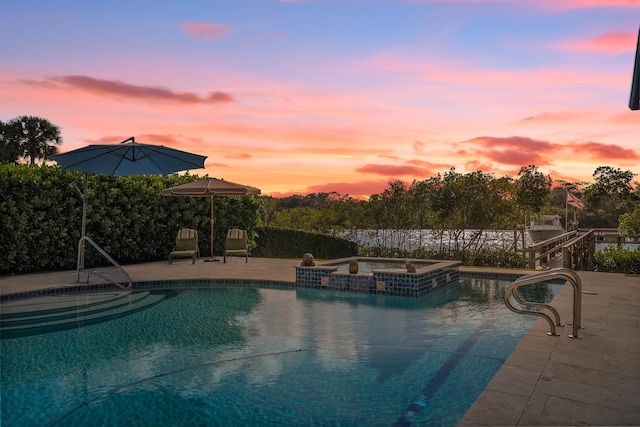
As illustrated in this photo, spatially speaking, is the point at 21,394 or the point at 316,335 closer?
the point at 21,394

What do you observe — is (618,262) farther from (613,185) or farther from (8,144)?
(8,144)

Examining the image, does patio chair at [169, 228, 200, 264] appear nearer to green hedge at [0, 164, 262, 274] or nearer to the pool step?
green hedge at [0, 164, 262, 274]

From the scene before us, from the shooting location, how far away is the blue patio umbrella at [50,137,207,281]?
29.4 ft

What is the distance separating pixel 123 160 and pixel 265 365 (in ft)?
22.3

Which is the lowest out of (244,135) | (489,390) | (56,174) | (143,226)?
(489,390)

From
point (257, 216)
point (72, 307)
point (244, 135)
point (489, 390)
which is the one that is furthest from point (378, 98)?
point (489, 390)

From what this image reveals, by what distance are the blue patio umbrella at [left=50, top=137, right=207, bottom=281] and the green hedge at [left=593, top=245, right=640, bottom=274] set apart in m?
11.3

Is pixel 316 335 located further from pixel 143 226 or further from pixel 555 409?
pixel 143 226

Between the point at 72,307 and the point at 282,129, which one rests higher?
the point at 282,129

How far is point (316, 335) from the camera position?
20.5 feet

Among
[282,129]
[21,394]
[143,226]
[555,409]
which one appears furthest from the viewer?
[282,129]

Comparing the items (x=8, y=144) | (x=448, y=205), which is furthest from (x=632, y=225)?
(x=8, y=144)

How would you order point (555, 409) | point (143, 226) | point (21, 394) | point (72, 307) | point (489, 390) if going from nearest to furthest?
point (555, 409) → point (489, 390) → point (21, 394) → point (72, 307) → point (143, 226)

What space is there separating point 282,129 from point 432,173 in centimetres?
593
